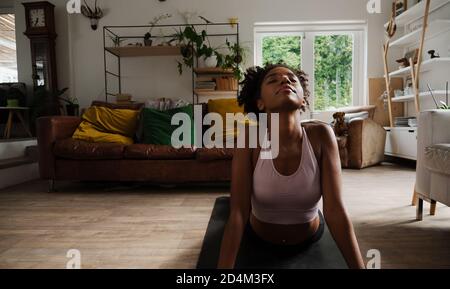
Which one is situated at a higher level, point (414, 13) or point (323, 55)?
point (414, 13)

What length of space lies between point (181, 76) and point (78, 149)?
7.57ft

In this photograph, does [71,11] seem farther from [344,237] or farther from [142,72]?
[344,237]

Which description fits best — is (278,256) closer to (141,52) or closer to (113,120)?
(113,120)

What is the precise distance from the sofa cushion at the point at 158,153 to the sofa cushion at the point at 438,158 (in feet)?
5.33

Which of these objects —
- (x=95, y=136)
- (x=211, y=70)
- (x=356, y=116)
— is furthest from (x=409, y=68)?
(x=95, y=136)

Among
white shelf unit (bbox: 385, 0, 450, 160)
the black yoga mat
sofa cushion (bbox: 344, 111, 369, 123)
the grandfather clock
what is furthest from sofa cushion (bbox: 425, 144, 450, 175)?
the grandfather clock

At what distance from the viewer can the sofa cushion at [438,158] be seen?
137 cm

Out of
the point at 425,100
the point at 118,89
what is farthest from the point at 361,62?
the point at 118,89

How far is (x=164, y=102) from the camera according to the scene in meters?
3.26

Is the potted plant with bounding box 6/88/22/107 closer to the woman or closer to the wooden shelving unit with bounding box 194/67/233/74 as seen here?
the wooden shelving unit with bounding box 194/67/233/74

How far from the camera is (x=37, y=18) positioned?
4340 millimetres

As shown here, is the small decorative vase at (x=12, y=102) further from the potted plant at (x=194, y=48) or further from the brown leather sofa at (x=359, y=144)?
the brown leather sofa at (x=359, y=144)

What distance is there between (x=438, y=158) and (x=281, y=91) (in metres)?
1.11
